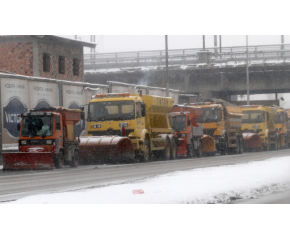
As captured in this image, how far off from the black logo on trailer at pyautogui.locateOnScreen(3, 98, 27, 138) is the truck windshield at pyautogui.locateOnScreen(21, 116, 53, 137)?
336 centimetres

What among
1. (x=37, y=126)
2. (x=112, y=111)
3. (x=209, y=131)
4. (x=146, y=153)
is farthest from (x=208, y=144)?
(x=37, y=126)

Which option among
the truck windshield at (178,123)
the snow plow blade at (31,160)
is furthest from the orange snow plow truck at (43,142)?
the truck windshield at (178,123)

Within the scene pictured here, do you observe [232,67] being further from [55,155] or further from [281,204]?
[281,204]

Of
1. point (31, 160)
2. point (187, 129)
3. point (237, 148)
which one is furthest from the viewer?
point (237, 148)

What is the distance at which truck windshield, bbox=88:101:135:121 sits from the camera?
27016 millimetres

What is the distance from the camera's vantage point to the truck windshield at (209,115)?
119 feet

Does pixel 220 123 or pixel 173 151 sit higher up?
pixel 220 123

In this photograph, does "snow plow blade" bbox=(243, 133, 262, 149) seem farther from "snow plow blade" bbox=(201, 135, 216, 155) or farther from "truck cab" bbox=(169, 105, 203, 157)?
"truck cab" bbox=(169, 105, 203, 157)

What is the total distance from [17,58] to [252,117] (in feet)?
57.4

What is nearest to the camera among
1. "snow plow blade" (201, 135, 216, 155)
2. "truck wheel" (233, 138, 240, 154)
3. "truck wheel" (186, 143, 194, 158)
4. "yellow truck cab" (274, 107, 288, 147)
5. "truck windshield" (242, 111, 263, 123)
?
"truck wheel" (186, 143, 194, 158)

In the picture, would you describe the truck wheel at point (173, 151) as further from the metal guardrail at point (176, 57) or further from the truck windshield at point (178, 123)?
the metal guardrail at point (176, 57)

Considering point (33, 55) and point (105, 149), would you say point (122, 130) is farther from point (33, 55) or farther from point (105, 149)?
point (33, 55)

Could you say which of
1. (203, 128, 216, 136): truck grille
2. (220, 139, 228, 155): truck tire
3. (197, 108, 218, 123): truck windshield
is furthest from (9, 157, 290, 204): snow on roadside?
(220, 139, 228, 155): truck tire

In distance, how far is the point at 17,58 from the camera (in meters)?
45.1
